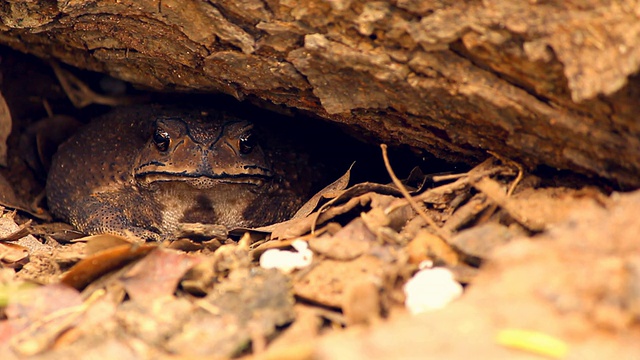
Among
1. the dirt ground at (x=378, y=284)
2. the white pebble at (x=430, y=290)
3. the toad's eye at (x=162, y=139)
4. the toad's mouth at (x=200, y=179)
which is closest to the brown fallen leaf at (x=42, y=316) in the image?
the dirt ground at (x=378, y=284)

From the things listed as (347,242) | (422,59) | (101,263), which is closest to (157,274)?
(101,263)

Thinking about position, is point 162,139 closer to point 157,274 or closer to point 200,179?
point 200,179

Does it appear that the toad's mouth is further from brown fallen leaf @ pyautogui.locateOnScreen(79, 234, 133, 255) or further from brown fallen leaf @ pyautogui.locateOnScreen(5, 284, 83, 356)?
brown fallen leaf @ pyautogui.locateOnScreen(5, 284, 83, 356)

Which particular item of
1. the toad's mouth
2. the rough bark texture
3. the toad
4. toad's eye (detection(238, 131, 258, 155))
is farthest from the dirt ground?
toad's eye (detection(238, 131, 258, 155))

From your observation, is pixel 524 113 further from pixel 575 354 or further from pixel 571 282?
pixel 575 354

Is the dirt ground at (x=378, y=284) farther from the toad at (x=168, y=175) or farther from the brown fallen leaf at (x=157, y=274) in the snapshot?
the toad at (x=168, y=175)
